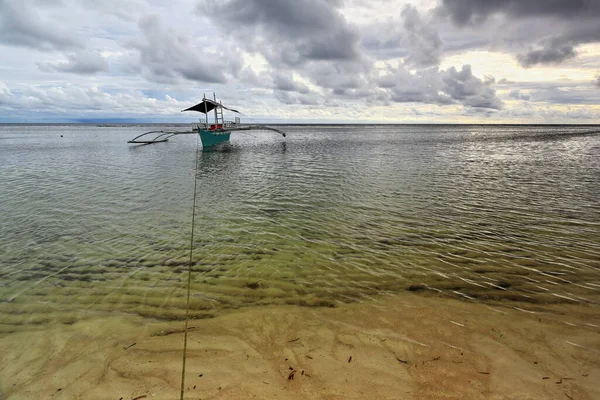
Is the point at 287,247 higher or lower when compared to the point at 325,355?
higher

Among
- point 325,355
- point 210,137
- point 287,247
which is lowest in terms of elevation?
point 325,355

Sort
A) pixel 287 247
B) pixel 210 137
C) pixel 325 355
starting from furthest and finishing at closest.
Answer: pixel 210 137
pixel 287 247
pixel 325 355

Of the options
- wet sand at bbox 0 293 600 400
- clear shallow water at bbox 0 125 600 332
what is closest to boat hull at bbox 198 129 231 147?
clear shallow water at bbox 0 125 600 332

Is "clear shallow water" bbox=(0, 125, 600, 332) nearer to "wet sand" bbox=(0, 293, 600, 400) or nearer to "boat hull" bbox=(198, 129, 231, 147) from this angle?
"wet sand" bbox=(0, 293, 600, 400)

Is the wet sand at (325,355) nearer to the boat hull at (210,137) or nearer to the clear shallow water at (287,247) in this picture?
the clear shallow water at (287,247)

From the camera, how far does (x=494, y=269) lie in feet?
26.1

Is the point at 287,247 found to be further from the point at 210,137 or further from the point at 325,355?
the point at 210,137

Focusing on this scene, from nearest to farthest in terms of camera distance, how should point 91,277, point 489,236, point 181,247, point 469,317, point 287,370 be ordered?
1. point 287,370
2. point 469,317
3. point 91,277
4. point 181,247
5. point 489,236

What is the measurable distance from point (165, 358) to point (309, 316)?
2.71 metres

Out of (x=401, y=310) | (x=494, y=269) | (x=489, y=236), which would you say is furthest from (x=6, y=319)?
(x=489, y=236)

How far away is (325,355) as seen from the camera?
4.80 meters

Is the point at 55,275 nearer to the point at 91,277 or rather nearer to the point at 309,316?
the point at 91,277

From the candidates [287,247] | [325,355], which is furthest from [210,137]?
[325,355]

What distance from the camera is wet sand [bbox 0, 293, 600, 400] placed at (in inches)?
163
